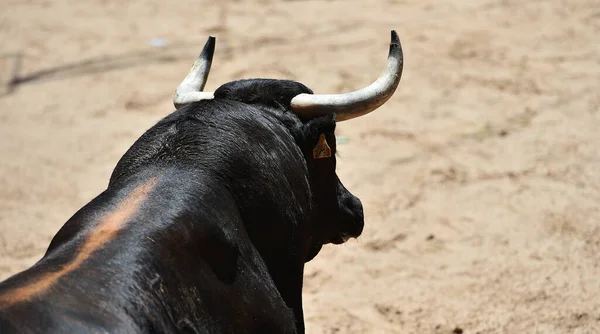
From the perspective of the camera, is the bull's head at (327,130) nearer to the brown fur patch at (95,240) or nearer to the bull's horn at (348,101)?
the bull's horn at (348,101)

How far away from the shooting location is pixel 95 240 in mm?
2881

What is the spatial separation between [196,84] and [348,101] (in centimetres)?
A: 88

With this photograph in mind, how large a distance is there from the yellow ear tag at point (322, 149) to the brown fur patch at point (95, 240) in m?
0.84

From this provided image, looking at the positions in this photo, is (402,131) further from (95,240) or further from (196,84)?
(95,240)

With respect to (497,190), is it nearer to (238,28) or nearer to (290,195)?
(290,195)

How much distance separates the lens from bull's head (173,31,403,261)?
12.3 ft

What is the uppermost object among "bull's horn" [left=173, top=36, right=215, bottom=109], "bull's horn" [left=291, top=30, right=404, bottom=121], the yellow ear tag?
"bull's horn" [left=173, top=36, right=215, bottom=109]

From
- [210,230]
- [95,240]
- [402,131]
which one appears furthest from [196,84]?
[402,131]

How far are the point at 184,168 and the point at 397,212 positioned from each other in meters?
3.02

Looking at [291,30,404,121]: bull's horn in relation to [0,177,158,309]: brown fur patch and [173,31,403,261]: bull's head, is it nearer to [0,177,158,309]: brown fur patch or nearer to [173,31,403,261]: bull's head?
[173,31,403,261]: bull's head

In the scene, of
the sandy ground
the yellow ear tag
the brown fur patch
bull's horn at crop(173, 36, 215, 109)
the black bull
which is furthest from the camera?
the sandy ground

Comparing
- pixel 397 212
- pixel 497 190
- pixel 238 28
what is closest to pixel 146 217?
pixel 397 212

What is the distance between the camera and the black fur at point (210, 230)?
8.77 ft

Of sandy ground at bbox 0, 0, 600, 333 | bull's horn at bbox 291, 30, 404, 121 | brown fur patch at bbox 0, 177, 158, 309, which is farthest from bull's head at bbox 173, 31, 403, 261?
sandy ground at bbox 0, 0, 600, 333
